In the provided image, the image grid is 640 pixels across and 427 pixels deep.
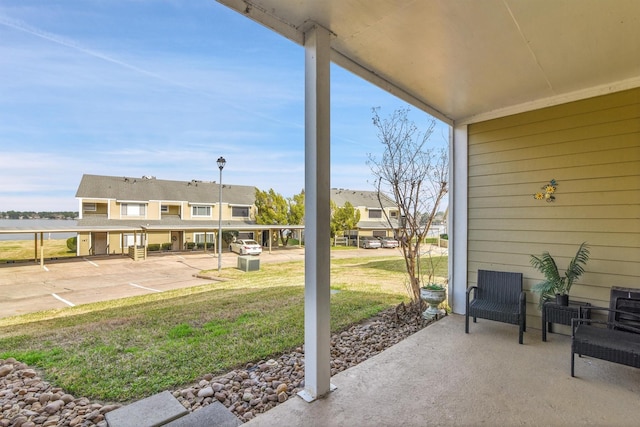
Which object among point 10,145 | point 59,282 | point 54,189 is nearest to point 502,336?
point 10,145

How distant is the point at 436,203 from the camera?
4.39m

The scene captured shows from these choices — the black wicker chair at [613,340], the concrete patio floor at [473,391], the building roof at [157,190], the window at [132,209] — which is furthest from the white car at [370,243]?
the black wicker chair at [613,340]

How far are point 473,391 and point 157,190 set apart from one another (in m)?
21.4

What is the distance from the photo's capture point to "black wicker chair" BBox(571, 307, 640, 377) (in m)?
2.11

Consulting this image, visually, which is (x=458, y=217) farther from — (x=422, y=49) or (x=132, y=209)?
(x=132, y=209)

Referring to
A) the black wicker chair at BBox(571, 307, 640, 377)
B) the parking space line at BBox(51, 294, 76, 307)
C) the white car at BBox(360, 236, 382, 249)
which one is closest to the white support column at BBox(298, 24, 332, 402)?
the black wicker chair at BBox(571, 307, 640, 377)

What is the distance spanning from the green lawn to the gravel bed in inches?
4.9

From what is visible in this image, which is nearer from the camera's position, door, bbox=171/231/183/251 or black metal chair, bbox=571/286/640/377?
black metal chair, bbox=571/286/640/377

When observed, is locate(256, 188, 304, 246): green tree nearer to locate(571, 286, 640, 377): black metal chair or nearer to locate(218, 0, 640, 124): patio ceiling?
locate(218, 0, 640, 124): patio ceiling

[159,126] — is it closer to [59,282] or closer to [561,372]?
[59,282]

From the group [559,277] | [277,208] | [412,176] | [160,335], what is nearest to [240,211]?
[277,208]

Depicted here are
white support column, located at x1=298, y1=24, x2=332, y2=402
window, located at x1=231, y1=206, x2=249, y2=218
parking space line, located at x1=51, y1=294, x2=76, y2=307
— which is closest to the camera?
white support column, located at x1=298, y1=24, x2=332, y2=402

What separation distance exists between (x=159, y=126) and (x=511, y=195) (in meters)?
15.1

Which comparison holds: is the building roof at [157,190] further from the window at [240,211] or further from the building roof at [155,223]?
the building roof at [155,223]
